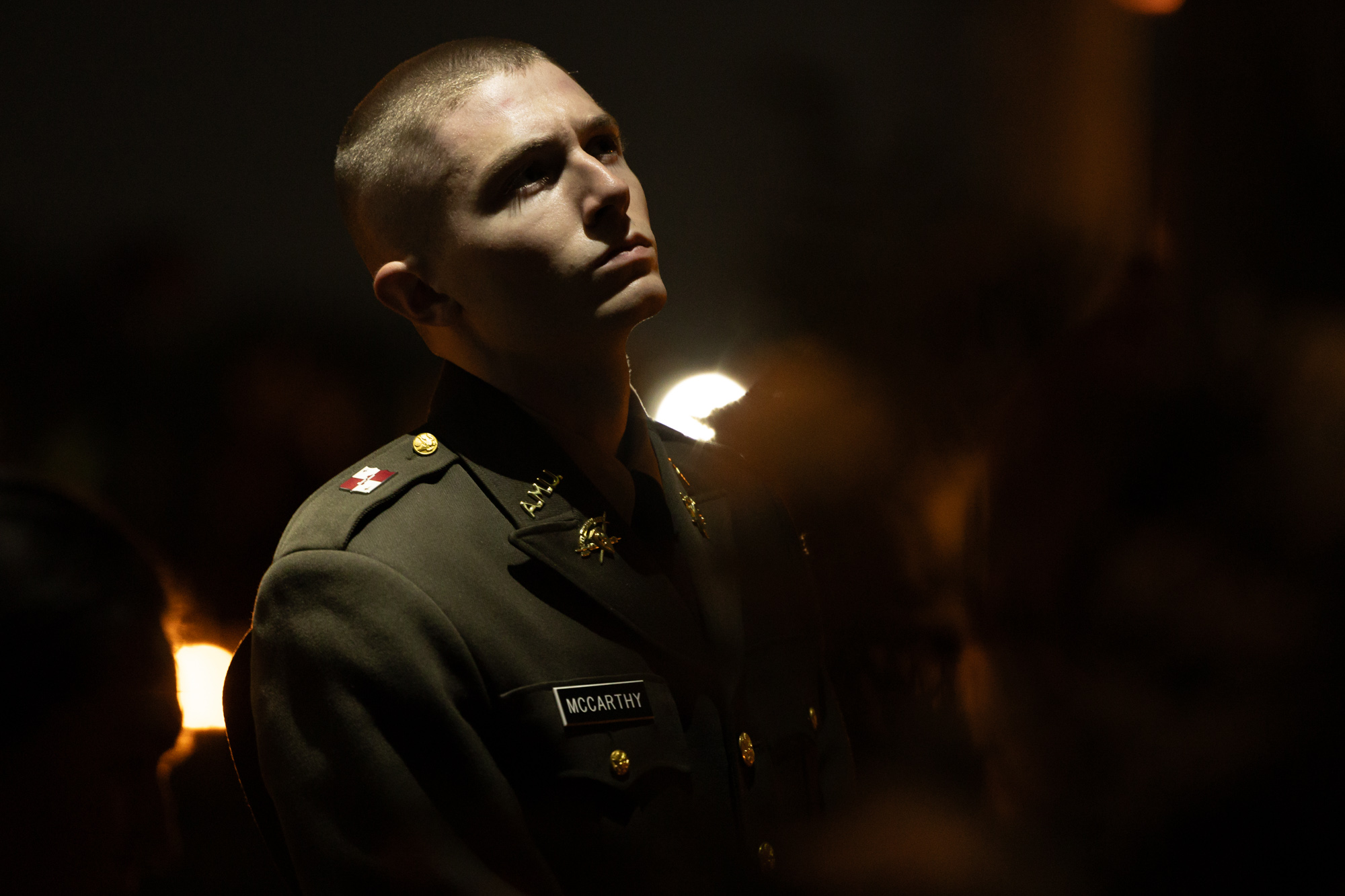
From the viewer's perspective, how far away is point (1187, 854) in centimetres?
109

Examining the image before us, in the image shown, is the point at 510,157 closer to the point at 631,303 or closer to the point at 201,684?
the point at 631,303

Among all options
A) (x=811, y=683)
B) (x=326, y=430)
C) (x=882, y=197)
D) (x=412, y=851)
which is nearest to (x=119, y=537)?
(x=326, y=430)

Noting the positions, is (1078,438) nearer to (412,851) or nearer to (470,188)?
(470,188)

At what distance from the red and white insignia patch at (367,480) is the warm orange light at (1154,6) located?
1.08 m

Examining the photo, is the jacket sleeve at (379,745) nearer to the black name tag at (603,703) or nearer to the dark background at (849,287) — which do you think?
the black name tag at (603,703)

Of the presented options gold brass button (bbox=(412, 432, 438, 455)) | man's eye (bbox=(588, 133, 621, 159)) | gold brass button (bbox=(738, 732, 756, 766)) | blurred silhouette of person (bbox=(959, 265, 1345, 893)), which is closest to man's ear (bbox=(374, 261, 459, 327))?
gold brass button (bbox=(412, 432, 438, 455))

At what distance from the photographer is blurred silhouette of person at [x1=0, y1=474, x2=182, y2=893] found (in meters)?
0.98

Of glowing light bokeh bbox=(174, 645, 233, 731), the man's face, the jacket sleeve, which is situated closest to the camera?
the jacket sleeve

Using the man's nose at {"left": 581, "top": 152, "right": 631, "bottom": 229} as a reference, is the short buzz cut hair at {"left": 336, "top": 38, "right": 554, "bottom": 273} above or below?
above

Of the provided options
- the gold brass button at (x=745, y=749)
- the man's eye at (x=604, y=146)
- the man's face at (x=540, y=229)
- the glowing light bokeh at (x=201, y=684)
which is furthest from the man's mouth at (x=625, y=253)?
the glowing light bokeh at (x=201, y=684)

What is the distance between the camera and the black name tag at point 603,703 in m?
0.98

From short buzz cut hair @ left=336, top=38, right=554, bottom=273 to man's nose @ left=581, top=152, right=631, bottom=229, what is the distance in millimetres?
152

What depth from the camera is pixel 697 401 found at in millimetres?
1403

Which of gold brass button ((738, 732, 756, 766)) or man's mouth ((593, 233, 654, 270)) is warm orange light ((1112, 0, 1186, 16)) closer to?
man's mouth ((593, 233, 654, 270))
